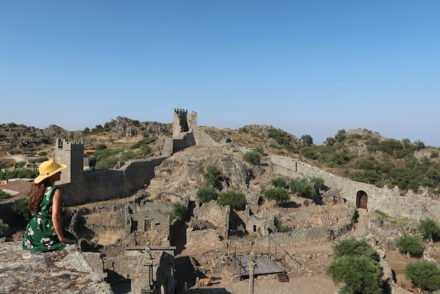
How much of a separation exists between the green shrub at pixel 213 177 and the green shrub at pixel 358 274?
18.4m

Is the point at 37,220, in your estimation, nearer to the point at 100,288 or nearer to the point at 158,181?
the point at 100,288

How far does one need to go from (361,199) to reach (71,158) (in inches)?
1066

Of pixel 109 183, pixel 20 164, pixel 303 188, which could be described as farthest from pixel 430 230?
pixel 20 164

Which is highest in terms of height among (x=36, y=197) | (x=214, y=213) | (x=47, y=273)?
(x=36, y=197)

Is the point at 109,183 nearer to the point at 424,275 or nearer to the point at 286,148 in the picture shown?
the point at 424,275

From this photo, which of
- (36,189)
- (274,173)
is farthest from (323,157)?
(36,189)

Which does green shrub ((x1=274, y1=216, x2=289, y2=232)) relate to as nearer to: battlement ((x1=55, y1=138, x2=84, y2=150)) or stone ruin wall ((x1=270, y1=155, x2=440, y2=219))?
stone ruin wall ((x1=270, y1=155, x2=440, y2=219))

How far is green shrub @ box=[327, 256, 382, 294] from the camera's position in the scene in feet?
64.6

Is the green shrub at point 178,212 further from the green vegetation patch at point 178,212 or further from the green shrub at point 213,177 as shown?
the green shrub at point 213,177

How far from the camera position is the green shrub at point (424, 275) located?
20.8 meters

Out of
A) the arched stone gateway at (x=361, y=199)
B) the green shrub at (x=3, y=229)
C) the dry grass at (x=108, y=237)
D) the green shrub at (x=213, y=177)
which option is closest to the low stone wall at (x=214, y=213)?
the dry grass at (x=108, y=237)

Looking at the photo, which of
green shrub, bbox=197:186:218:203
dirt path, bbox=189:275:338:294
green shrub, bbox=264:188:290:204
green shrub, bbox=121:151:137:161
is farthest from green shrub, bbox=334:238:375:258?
green shrub, bbox=121:151:137:161

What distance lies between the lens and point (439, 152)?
73625 millimetres

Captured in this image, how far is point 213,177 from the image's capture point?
38531mm
